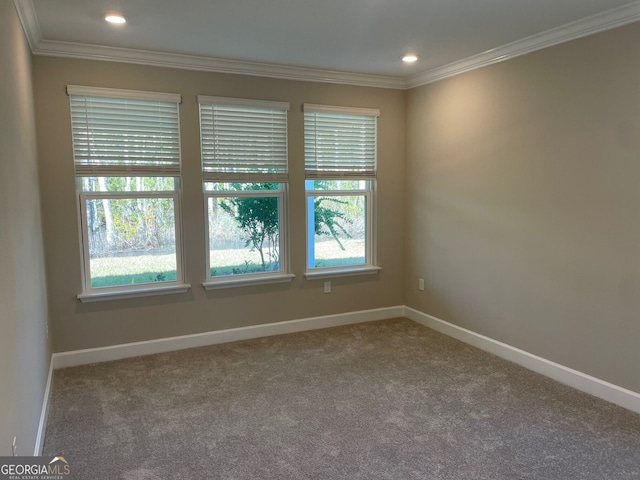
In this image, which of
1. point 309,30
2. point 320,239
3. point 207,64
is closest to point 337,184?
point 320,239

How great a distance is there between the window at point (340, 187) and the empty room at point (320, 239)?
0.03m

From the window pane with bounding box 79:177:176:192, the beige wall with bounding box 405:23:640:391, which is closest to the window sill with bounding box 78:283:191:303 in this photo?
the window pane with bounding box 79:177:176:192

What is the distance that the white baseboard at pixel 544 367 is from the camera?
2.97 meters

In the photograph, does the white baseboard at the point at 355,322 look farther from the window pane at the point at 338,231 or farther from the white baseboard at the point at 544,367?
the window pane at the point at 338,231

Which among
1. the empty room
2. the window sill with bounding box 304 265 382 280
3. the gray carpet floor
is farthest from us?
the window sill with bounding box 304 265 382 280

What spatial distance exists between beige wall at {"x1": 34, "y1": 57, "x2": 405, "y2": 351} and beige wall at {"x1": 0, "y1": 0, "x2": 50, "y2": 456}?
43cm

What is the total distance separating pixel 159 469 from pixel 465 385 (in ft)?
6.88

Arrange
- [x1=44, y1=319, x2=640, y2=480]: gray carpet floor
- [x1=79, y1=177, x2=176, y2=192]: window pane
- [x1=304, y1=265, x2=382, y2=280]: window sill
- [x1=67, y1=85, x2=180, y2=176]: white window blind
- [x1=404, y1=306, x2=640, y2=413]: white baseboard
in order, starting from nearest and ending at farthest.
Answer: [x1=44, y1=319, x2=640, y2=480]: gray carpet floor
[x1=404, y1=306, x2=640, y2=413]: white baseboard
[x1=67, y1=85, x2=180, y2=176]: white window blind
[x1=79, y1=177, x2=176, y2=192]: window pane
[x1=304, y1=265, x2=382, y2=280]: window sill

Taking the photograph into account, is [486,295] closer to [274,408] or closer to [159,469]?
[274,408]

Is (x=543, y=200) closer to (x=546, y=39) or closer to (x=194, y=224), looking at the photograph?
(x=546, y=39)

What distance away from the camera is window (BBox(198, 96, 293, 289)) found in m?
4.05

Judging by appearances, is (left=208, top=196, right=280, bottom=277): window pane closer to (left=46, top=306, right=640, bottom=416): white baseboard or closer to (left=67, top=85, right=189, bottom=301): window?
(left=67, top=85, right=189, bottom=301): window

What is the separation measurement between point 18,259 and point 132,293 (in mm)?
1685

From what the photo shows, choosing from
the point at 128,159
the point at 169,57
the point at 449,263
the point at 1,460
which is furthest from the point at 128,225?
the point at 449,263
